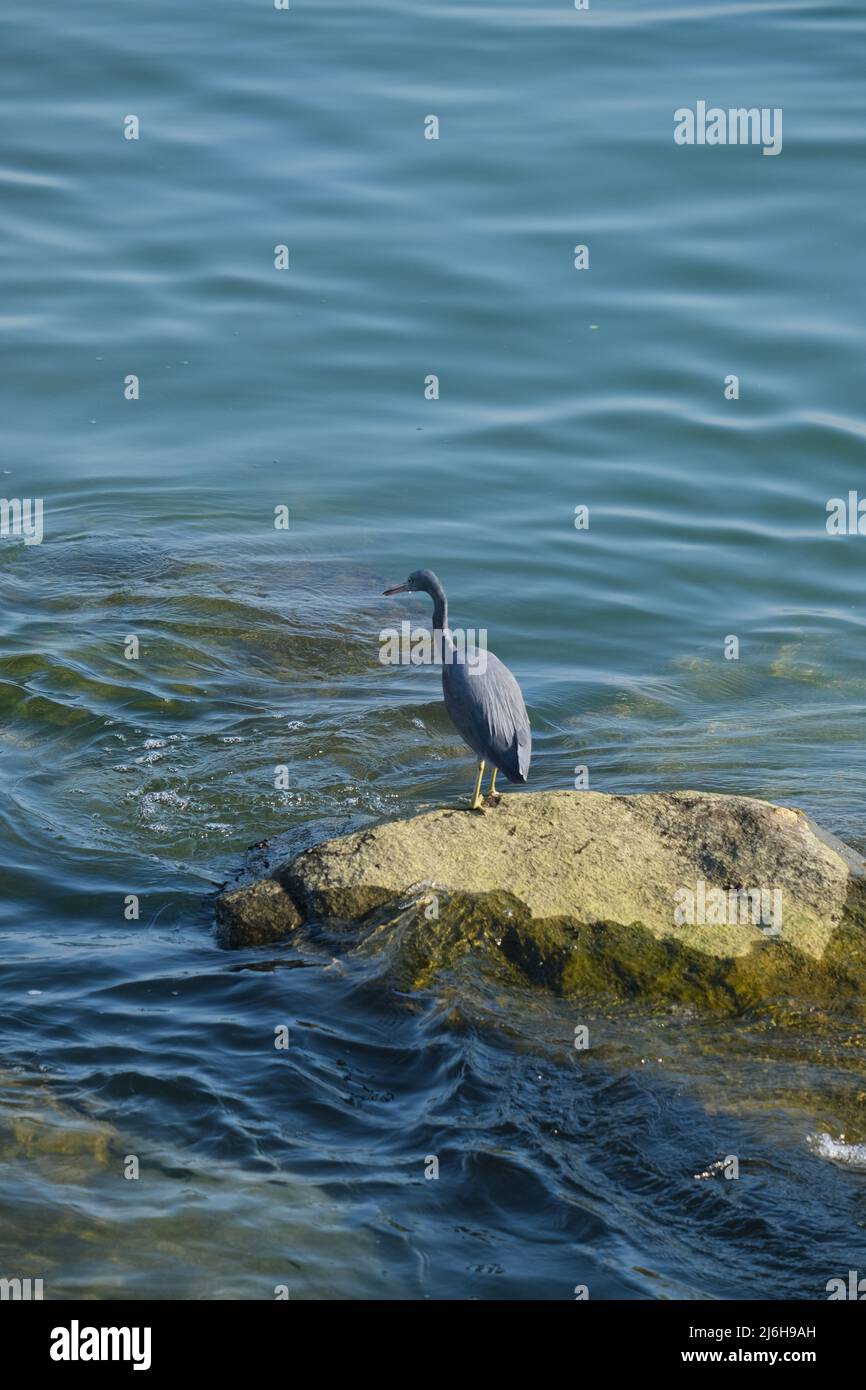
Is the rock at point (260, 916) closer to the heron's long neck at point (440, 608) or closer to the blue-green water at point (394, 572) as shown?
the blue-green water at point (394, 572)

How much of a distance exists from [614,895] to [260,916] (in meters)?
1.52

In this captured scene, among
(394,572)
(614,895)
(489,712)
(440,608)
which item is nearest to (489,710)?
(489,712)

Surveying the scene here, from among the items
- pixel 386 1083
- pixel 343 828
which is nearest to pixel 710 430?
pixel 343 828

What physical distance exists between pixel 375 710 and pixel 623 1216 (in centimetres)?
481

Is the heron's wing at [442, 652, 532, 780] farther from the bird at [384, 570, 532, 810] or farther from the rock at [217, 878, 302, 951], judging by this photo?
the rock at [217, 878, 302, 951]

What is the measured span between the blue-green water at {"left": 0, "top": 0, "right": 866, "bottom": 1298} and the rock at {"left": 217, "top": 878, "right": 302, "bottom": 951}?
13 centimetres

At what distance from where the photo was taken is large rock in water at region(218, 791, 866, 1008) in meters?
5.82

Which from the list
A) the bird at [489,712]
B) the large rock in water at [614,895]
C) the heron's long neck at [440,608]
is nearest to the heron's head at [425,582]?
the heron's long neck at [440,608]

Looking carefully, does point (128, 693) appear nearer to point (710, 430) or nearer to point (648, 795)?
point (648, 795)

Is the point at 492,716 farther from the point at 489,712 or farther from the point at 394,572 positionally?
the point at 394,572

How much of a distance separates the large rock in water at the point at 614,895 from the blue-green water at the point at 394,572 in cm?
21

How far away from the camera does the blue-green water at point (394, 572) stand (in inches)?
198

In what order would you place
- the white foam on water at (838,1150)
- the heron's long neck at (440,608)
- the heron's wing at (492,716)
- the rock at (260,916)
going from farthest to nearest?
the heron's long neck at (440,608), the heron's wing at (492,716), the rock at (260,916), the white foam on water at (838,1150)

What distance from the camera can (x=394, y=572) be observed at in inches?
460
